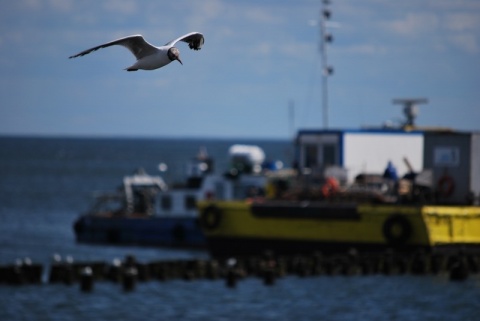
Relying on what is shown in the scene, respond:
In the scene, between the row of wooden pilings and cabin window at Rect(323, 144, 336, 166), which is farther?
cabin window at Rect(323, 144, 336, 166)

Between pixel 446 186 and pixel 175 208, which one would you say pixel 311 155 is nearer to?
pixel 446 186

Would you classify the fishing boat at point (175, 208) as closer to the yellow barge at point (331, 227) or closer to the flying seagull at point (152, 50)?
the yellow barge at point (331, 227)

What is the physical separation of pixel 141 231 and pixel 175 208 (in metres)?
2.16

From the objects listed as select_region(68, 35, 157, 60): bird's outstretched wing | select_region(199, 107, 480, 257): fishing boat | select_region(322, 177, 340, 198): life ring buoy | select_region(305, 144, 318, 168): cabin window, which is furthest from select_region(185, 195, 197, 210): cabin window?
select_region(68, 35, 157, 60): bird's outstretched wing

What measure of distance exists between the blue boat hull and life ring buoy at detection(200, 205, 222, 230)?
9717mm

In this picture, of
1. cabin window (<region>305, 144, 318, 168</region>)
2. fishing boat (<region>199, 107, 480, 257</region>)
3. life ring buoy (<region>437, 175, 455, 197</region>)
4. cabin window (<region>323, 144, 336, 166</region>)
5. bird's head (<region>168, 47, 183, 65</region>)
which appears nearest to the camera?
bird's head (<region>168, 47, 183, 65</region>)

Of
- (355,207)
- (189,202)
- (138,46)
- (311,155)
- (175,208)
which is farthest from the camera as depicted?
(175,208)

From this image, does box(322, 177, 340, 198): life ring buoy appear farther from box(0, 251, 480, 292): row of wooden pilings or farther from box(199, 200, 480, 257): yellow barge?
box(0, 251, 480, 292): row of wooden pilings

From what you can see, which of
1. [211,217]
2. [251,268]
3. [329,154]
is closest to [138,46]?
[251,268]

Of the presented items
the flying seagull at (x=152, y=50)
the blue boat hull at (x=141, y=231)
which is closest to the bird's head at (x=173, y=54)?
the flying seagull at (x=152, y=50)

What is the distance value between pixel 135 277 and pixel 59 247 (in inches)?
809

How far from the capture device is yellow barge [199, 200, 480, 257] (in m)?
47.3

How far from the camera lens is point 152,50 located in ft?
56.4

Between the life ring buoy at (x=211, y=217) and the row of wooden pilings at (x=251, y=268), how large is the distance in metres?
3.06
